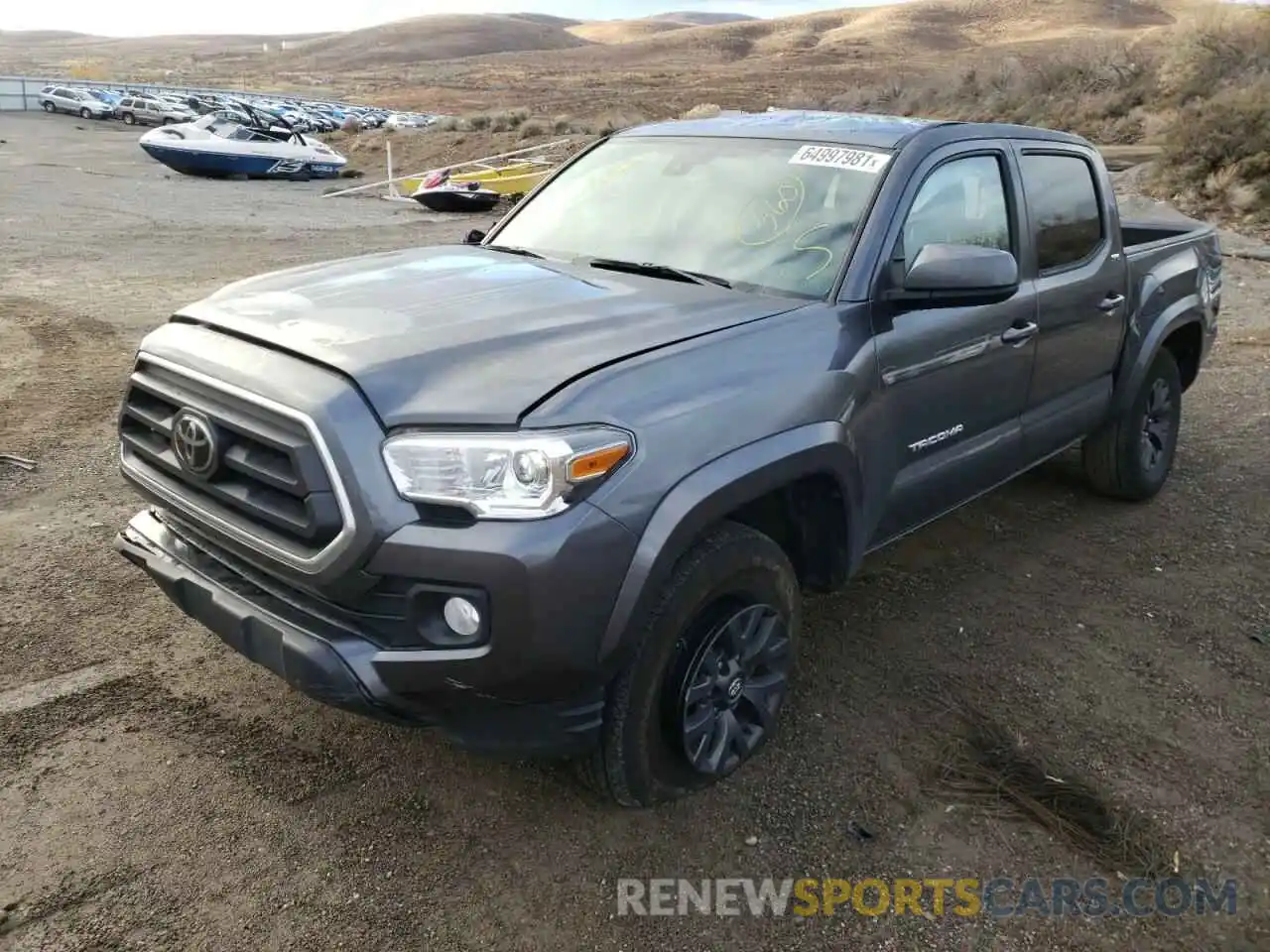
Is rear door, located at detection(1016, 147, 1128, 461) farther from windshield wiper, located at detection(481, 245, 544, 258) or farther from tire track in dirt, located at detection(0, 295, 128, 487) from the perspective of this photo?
tire track in dirt, located at detection(0, 295, 128, 487)

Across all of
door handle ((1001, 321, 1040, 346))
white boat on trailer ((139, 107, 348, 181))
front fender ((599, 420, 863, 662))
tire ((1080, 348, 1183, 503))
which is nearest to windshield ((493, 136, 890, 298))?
front fender ((599, 420, 863, 662))

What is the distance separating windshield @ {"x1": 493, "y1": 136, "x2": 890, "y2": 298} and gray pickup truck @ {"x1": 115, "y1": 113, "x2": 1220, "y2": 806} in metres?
0.01

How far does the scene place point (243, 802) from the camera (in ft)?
9.60

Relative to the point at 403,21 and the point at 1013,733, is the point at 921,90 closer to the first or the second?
the point at 1013,733

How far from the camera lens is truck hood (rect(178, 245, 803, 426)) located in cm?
249

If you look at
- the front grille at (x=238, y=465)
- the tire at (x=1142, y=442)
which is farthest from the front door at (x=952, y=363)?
the front grille at (x=238, y=465)

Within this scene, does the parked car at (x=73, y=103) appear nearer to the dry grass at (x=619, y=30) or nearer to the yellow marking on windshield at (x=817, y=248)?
the yellow marking on windshield at (x=817, y=248)

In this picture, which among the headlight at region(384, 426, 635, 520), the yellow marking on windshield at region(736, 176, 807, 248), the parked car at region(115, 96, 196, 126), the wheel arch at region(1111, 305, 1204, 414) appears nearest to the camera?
the headlight at region(384, 426, 635, 520)

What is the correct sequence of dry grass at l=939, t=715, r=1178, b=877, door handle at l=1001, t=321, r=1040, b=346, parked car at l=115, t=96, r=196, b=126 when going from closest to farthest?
dry grass at l=939, t=715, r=1178, b=877, door handle at l=1001, t=321, r=1040, b=346, parked car at l=115, t=96, r=196, b=126

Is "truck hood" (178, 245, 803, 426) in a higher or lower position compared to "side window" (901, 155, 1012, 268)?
lower

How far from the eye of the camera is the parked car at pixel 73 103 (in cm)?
4809

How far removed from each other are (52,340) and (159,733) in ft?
19.1

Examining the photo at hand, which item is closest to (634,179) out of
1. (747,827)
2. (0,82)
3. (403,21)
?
(747,827)

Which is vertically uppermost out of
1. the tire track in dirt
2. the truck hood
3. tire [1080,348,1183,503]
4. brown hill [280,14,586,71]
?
brown hill [280,14,586,71]
